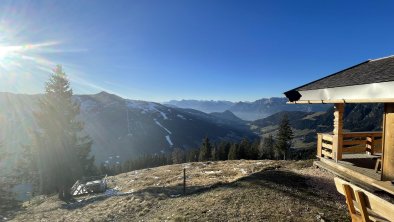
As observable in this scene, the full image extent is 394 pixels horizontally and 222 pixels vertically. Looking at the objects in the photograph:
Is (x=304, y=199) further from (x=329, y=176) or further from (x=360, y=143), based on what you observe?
(x=360, y=143)

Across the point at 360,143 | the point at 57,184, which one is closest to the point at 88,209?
the point at 57,184

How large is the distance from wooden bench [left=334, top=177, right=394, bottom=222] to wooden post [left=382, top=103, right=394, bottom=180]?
4.92 meters

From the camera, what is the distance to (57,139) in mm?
30016

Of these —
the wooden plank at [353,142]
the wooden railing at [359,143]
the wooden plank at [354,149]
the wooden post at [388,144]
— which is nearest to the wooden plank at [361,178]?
the wooden post at [388,144]

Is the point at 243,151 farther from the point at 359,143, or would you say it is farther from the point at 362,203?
the point at 362,203

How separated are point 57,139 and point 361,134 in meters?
26.6

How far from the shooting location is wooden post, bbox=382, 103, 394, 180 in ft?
37.3

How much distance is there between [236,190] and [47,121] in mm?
22260

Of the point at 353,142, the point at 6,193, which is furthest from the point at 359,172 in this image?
the point at 6,193

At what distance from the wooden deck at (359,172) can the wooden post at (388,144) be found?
0.39m

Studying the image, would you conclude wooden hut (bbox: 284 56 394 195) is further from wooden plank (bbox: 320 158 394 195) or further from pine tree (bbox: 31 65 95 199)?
pine tree (bbox: 31 65 95 199)

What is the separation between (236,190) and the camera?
15.6 metres

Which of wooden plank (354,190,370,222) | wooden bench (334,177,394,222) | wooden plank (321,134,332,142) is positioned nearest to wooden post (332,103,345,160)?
wooden plank (321,134,332,142)

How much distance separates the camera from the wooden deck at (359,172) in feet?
37.6
